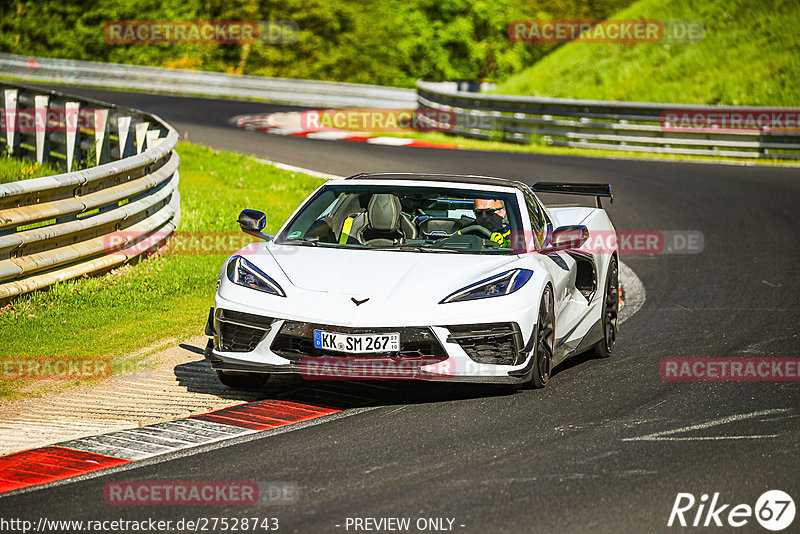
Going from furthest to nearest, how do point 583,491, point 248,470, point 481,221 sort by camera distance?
point 481,221
point 248,470
point 583,491

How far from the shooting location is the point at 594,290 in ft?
29.0

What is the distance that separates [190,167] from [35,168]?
558 centimetres

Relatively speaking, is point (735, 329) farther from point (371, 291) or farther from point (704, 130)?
point (704, 130)

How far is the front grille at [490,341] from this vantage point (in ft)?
22.9

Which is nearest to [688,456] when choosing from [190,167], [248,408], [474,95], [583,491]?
[583,491]

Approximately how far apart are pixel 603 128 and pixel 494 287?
64.4 ft

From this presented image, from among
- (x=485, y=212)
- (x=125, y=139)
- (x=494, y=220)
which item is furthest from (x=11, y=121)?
(x=494, y=220)

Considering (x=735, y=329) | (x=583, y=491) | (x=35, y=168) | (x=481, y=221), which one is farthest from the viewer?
(x=35, y=168)

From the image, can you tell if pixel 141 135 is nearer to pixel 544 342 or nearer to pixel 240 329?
pixel 240 329

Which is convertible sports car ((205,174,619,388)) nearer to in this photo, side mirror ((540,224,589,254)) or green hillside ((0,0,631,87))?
side mirror ((540,224,589,254))

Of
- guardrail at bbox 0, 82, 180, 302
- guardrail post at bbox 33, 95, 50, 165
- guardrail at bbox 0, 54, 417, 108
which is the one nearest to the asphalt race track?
guardrail at bbox 0, 82, 180, 302

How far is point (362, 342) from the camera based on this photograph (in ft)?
22.5

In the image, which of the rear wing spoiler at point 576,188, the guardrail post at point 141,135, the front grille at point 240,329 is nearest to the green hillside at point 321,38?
the guardrail post at point 141,135

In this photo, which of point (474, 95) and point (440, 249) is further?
point (474, 95)
